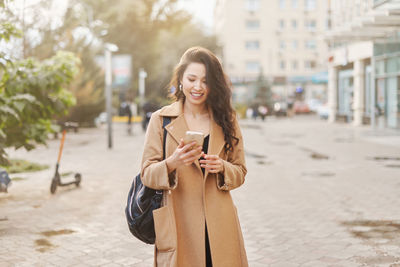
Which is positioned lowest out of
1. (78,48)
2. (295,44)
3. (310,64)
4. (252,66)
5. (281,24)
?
(78,48)

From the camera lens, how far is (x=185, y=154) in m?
2.64

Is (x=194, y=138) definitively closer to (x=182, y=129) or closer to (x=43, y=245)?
(x=182, y=129)

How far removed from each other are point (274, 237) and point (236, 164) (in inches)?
132

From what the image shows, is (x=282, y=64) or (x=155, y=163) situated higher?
(x=282, y=64)

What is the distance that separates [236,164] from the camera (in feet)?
10.0

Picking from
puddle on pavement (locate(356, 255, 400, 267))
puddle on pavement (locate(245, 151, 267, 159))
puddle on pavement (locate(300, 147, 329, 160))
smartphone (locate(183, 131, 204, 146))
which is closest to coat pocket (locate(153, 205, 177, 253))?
smartphone (locate(183, 131, 204, 146))

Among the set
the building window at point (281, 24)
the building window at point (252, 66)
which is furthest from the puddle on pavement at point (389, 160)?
the building window at point (281, 24)

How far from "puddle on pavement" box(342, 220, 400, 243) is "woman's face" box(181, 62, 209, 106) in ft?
12.6

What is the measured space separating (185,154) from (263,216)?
4.95 meters

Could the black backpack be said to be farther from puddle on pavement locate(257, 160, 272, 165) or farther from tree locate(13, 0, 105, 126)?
tree locate(13, 0, 105, 126)

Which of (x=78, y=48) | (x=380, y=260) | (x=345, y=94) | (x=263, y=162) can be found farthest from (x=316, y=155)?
(x=345, y=94)

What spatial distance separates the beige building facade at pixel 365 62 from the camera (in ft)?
68.6

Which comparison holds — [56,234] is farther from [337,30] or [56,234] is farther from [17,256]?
[337,30]

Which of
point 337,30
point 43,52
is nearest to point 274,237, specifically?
point 43,52
